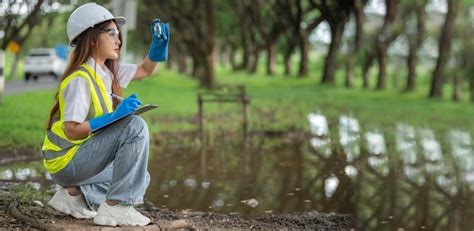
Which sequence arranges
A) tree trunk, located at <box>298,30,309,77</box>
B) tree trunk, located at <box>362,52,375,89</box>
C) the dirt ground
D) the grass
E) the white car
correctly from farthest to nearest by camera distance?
tree trunk, located at <box>298,30,309,77</box> → tree trunk, located at <box>362,52,375,89</box> → the white car → the grass → the dirt ground

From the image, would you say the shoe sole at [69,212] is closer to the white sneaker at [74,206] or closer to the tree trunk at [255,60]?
the white sneaker at [74,206]

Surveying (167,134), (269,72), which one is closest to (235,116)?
(167,134)

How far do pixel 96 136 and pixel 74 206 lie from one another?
0.67m

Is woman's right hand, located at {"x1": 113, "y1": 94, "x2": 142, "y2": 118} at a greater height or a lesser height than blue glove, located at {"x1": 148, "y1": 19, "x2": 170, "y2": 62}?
lesser

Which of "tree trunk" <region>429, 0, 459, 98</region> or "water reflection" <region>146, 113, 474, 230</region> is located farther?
"tree trunk" <region>429, 0, 459, 98</region>

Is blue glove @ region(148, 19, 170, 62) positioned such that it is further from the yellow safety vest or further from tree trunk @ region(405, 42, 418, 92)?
tree trunk @ region(405, 42, 418, 92)

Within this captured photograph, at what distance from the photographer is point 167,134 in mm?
14930

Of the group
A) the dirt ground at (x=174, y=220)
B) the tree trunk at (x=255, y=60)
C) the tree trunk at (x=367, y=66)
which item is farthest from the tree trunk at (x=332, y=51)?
the dirt ground at (x=174, y=220)

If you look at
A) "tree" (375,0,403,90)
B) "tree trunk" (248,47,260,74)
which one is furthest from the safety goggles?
"tree trunk" (248,47,260,74)

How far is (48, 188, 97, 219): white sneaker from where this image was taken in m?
5.91

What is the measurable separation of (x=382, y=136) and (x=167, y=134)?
13.5 feet

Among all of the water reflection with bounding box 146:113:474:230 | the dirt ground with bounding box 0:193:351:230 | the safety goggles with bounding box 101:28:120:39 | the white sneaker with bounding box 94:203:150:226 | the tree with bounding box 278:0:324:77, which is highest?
the tree with bounding box 278:0:324:77

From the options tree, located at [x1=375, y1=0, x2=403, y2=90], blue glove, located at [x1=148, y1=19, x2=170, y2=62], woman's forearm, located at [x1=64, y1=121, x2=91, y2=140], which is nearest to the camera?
woman's forearm, located at [x1=64, y1=121, x2=91, y2=140]

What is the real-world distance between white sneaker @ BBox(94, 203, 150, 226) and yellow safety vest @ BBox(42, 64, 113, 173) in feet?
1.34
